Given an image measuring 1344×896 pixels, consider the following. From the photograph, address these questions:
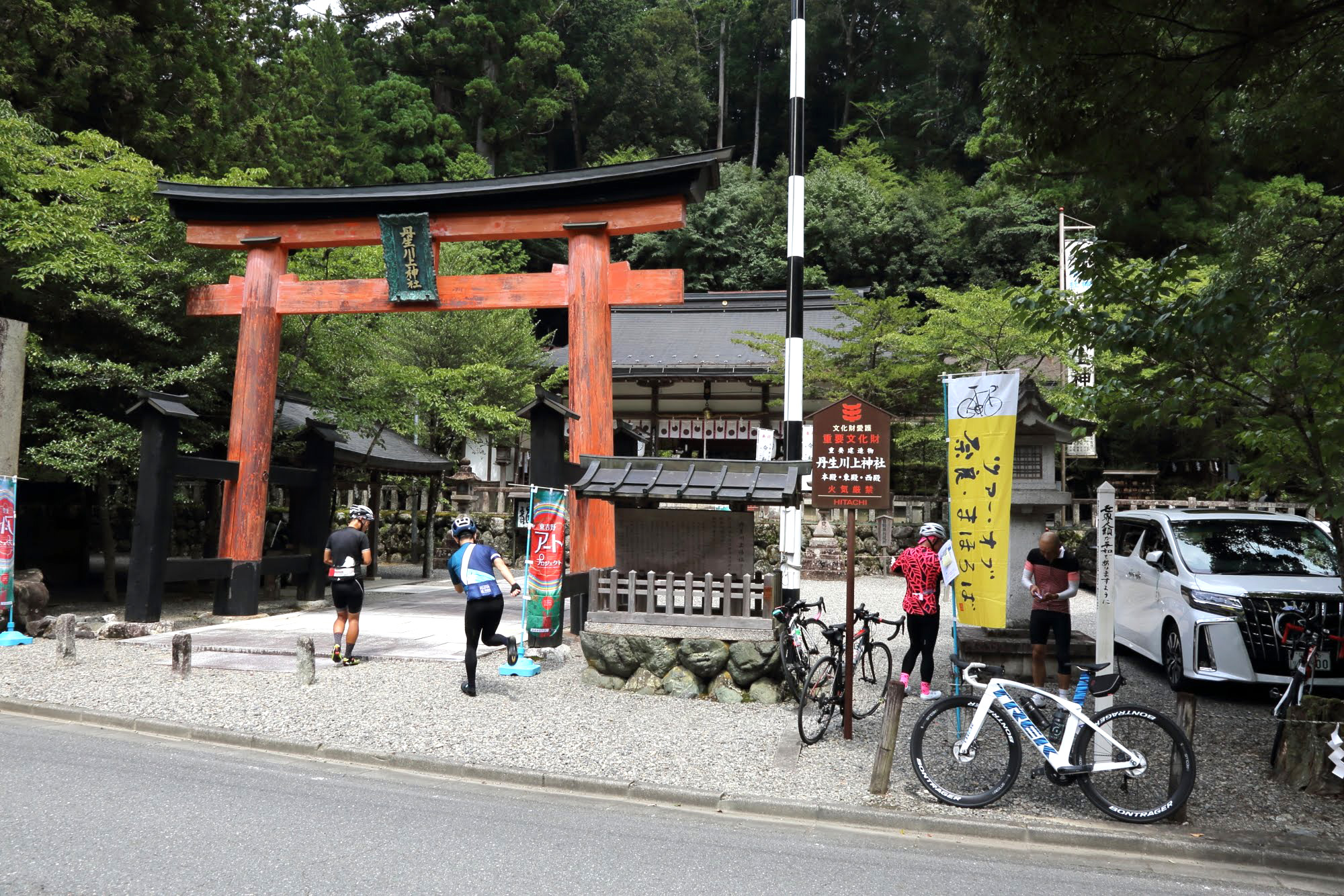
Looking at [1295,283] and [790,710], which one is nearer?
[1295,283]

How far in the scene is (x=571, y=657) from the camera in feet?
34.1

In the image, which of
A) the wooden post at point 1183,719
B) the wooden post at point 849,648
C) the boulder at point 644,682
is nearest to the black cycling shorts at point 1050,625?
the wooden post at point 849,648

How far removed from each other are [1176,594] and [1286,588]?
96 centimetres

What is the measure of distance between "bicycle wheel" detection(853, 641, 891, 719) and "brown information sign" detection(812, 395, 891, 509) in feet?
5.83

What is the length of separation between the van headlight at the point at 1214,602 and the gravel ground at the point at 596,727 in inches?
38.7

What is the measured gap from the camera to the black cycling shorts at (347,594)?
370 inches

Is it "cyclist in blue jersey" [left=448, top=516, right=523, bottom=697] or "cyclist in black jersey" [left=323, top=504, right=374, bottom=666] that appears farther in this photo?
"cyclist in black jersey" [left=323, top=504, right=374, bottom=666]

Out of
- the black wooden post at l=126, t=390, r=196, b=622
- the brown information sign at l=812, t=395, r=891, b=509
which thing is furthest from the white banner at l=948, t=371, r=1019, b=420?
the black wooden post at l=126, t=390, r=196, b=622

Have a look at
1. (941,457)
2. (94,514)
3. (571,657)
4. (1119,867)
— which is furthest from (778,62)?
(1119,867)

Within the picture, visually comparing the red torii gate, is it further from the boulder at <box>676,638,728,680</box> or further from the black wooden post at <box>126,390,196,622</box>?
the boulder at <box>676,638,728,680</box>

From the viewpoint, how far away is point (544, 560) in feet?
31.8

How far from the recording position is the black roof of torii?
11812 millimetres

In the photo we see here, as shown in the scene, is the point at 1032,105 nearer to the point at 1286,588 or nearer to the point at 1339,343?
the point at 1339,343

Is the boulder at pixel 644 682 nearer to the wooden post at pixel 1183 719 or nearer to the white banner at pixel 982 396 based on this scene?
the white banner at pixel 982 396
